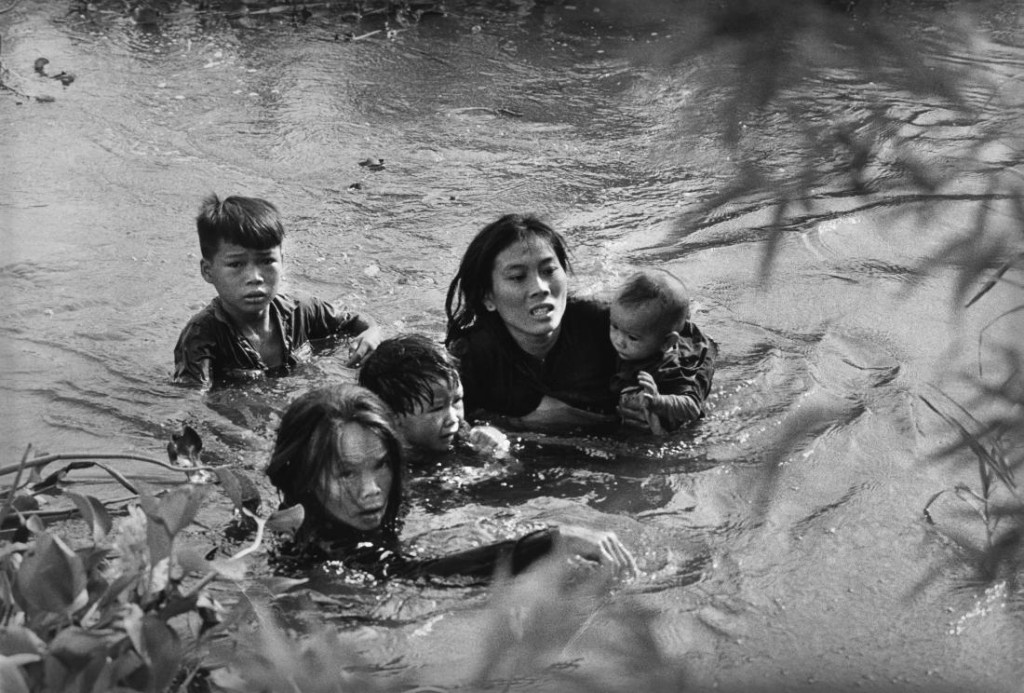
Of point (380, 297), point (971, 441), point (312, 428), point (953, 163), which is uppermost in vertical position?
point (953, 163)

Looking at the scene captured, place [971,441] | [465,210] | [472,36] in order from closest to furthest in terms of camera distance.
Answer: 1. [971,441]
2. [465,210]
3. [472,36]

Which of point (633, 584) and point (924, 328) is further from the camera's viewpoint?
point (924, 328)

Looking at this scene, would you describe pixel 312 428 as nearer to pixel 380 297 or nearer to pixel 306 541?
pixel 306 541

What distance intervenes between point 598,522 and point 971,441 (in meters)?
2.99

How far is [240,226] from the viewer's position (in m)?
6.43

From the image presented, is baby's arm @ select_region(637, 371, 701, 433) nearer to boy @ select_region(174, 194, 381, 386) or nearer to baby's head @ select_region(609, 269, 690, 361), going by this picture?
baby's head @ select_region(609, 269, 690, 361)

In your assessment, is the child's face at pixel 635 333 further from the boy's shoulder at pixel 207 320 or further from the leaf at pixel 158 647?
the leaf at pixel 158 647

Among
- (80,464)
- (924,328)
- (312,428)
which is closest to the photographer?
(80,464)

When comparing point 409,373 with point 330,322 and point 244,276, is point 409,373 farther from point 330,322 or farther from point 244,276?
point 330,322

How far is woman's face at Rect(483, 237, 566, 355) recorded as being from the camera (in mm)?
5844

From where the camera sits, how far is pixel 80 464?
4.09 m

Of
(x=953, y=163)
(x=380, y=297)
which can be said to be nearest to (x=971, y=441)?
(x=953, y=163)

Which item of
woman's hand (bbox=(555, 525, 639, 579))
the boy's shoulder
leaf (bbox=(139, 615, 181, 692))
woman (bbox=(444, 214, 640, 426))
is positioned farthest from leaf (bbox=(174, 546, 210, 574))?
the boy's shoulder

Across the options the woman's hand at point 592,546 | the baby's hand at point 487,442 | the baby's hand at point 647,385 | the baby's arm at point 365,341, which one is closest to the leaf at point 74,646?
the woman's hand at point 592,546
